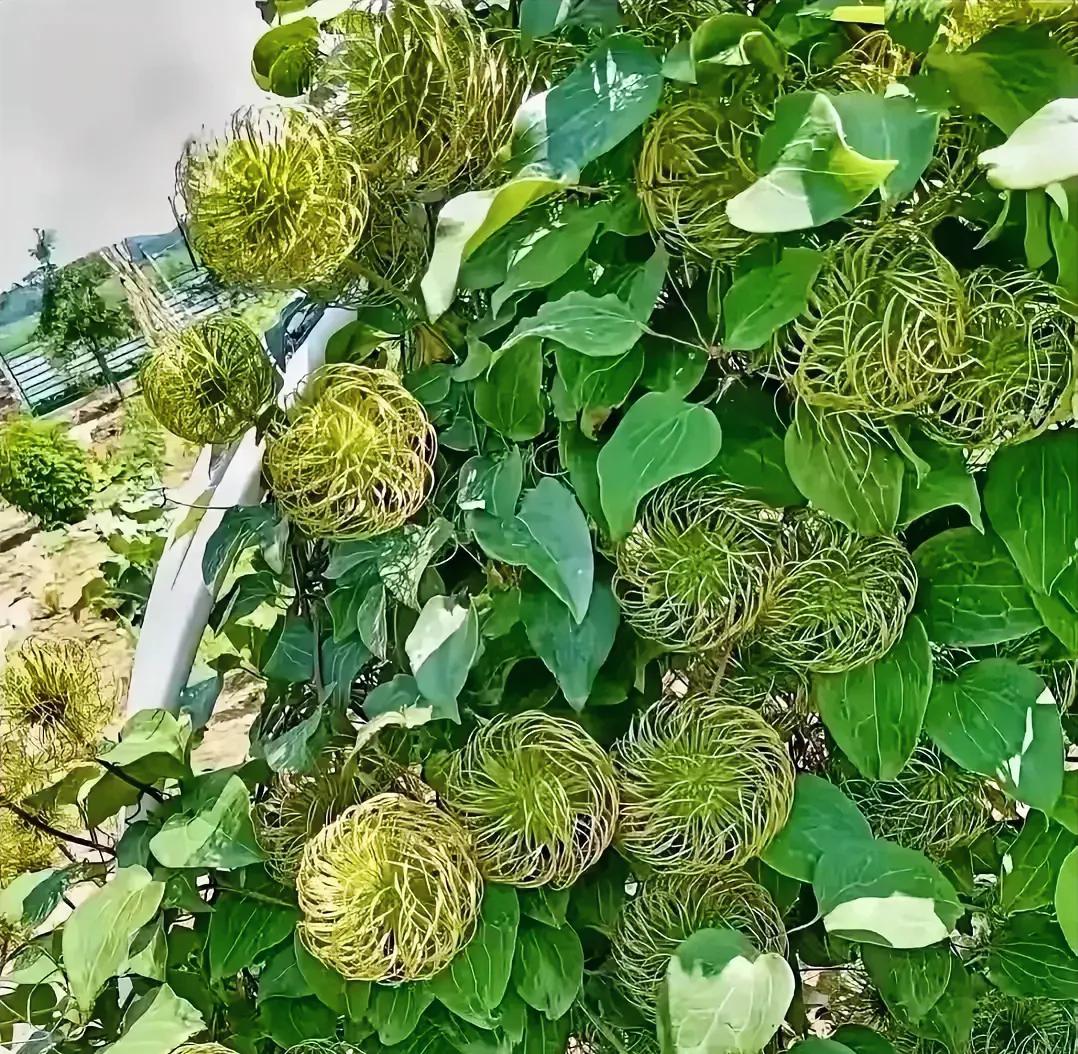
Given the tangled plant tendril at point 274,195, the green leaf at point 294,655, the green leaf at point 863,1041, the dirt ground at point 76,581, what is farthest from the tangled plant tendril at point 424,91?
the dirt ground at point 76,581

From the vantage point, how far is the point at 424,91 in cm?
42

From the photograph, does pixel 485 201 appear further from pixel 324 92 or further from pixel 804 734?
pixel 804 734

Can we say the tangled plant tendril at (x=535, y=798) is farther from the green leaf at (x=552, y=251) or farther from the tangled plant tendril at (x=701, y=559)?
the green leaf at (x=552, y=251)

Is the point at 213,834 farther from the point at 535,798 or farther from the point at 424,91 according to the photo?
the point at 424,91

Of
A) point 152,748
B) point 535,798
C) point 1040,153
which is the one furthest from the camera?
point 152,748

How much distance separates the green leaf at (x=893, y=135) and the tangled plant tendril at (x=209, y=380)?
29cm

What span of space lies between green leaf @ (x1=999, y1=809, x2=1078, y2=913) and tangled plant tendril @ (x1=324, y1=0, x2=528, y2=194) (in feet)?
1.24

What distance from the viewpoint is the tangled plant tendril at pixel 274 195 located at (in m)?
0.41

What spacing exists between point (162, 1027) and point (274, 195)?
15.1 inches

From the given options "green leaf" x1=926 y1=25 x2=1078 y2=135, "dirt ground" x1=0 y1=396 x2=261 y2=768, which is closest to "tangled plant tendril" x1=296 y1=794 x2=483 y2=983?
"green leaf" x1=926 y1=25 x2=1078 y2=135

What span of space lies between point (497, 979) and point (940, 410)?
30 cm

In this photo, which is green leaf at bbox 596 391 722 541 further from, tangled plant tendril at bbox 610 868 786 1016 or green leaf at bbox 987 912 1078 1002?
green leaf at bbox 987 912 1078 1002

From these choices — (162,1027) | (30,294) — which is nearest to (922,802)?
(162,1027)

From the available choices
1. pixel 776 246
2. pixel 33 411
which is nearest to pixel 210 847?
pixel 776 246
